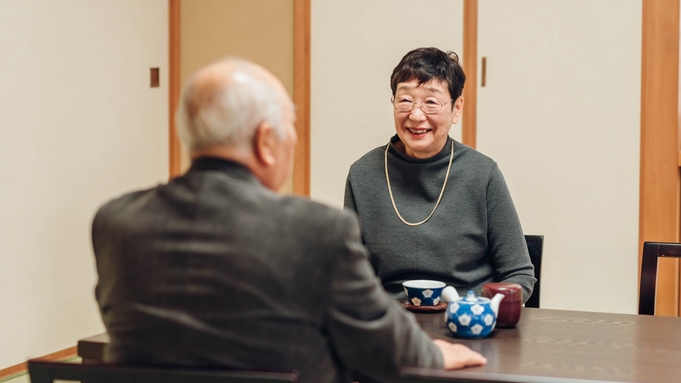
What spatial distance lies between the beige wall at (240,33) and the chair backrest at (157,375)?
302cm

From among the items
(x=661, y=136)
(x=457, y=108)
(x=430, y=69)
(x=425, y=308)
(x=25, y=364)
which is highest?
(x=430, y=69)

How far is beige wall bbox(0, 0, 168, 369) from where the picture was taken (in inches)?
120

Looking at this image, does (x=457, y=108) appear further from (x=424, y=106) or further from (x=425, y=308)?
(x=425, y=308)

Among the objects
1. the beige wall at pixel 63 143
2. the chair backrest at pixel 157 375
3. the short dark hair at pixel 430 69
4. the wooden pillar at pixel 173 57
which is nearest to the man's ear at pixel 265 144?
the chair backrest at pixel 157 375

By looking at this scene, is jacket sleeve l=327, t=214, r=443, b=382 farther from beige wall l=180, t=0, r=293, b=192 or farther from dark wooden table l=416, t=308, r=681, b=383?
beige wall l=180, t=0, r=293, b=192

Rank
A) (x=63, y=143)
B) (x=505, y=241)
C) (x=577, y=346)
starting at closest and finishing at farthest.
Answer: (x=577, y=346)
(x=505, y=241)
(x=63, y=143)

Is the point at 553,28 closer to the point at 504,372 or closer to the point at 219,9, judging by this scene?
the point at 219,9

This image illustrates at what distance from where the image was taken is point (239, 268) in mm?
916

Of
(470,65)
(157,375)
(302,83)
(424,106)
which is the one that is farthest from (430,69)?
(302,83)

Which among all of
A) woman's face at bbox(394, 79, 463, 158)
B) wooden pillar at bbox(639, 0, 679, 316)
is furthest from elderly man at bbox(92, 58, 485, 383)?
wooden pillar at bbox(639, 0, 679, 316)

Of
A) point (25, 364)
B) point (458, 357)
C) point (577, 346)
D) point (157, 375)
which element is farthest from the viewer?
point (25, 364)

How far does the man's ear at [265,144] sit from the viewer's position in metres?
0.99

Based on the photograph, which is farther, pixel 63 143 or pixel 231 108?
pixel 63 143

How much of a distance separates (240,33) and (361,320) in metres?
3.25
